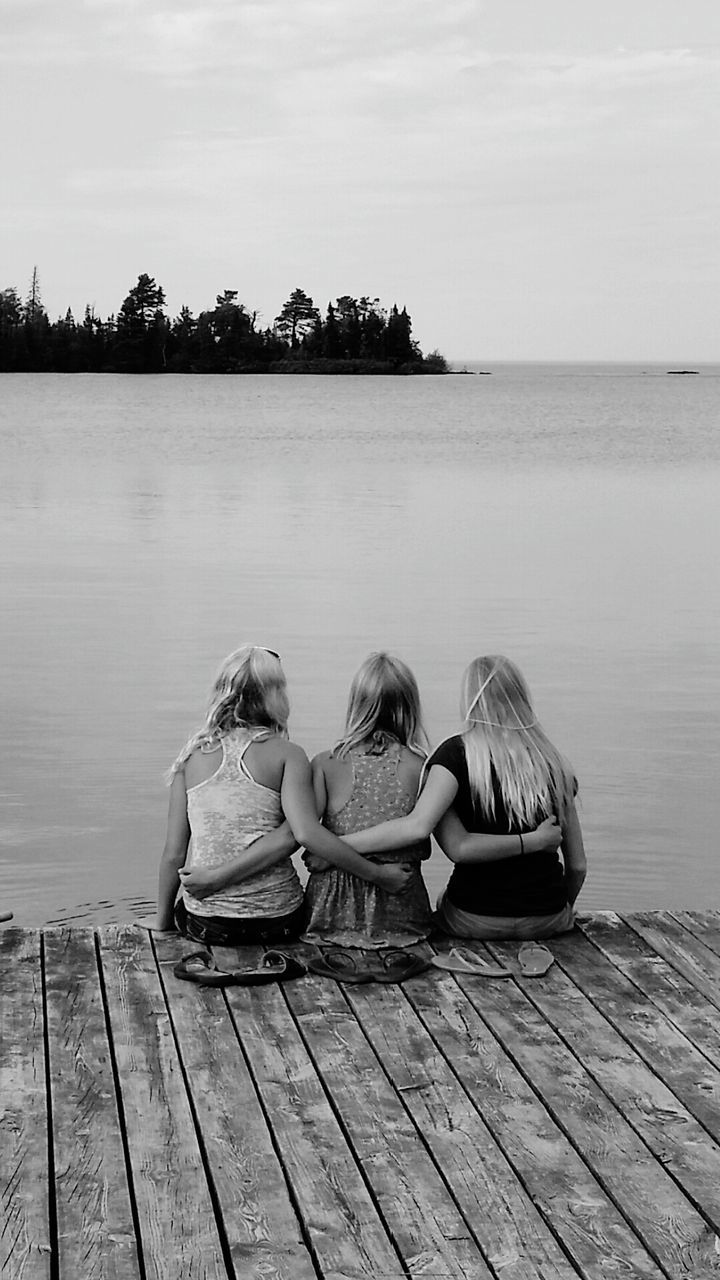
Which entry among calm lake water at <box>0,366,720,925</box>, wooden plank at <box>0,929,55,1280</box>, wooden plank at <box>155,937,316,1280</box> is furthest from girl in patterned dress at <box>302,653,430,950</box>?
calm lake water at <box>0,366,720,925</box>

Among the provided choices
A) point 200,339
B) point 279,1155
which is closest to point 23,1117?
point 279,1155

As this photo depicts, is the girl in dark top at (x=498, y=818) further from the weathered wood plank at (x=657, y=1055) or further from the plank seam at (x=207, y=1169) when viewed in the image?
the plank seam at (x=207, y=1169)

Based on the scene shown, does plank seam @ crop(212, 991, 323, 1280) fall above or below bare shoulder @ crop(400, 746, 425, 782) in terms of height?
below

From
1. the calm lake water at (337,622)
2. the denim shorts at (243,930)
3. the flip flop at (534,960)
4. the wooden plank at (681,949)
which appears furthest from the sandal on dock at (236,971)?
the calm lake water at (337,622)

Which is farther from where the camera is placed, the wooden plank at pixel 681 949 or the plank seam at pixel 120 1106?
the wooden plank at pixel 681 949

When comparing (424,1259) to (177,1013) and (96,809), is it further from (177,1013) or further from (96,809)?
(96,809)

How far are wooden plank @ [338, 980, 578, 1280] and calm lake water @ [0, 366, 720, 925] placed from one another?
2.88m

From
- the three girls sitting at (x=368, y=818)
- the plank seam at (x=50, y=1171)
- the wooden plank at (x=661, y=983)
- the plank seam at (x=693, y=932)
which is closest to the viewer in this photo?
the plank seam at (x=50, y=1171)

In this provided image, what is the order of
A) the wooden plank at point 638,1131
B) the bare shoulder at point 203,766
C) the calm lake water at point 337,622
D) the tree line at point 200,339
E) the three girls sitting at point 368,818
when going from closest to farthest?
the wooden plank at point 638,1131, the three girls sitting at point 368,818, the bare shoulder at point 203,766, the calm lake water at point 337,622, the tree line at point 200,339

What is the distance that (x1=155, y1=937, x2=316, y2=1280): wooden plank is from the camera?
2840 millimetres

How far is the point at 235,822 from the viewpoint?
4.45 metres

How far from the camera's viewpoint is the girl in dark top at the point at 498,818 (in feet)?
14.3

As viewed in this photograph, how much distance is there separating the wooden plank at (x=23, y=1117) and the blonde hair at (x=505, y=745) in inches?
54.5

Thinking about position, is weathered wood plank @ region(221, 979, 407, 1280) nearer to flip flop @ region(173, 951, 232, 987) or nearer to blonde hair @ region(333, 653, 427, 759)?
flip flop @ region(173, 951, 232, 987)
